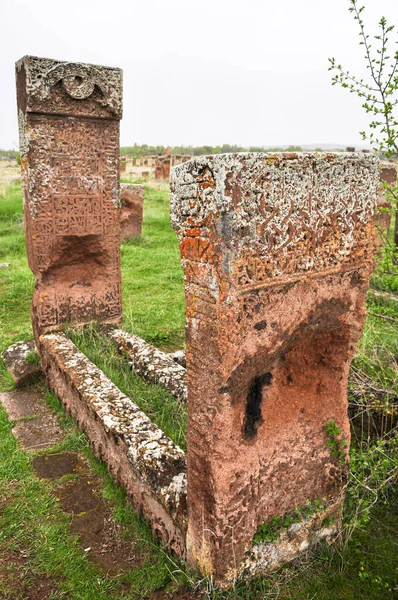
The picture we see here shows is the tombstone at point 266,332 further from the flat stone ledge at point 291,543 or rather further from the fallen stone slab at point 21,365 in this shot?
the fallen stone slab at point 21,365

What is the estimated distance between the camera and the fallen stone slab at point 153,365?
11.6ft

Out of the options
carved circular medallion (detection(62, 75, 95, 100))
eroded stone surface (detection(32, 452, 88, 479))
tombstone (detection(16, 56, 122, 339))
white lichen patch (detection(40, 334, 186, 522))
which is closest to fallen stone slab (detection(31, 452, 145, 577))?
eroded stone surface (detection(32, 452, 88, 479))

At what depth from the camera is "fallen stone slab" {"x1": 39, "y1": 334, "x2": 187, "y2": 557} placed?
2.37 meters

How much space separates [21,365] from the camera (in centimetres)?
446

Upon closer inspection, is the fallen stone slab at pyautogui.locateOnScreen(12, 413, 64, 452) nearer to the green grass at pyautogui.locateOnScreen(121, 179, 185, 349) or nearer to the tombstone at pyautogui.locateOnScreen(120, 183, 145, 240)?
the green grass at pyautogui.locateOnScreen(121, 179, 185, 349)

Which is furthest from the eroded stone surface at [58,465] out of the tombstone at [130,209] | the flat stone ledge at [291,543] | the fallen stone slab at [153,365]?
the tombstone at [130,209]

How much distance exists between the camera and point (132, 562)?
241cm

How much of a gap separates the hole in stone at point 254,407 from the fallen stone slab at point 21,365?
287 centimetres

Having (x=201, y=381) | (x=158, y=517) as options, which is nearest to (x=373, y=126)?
(x=201, y=381)

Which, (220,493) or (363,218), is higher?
(363,218)

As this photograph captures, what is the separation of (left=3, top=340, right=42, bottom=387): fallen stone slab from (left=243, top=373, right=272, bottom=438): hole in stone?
9.42 ft

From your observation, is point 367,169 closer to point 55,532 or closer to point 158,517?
point 158,517

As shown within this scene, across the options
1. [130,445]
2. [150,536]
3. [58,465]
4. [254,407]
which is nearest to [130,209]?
[58,465]

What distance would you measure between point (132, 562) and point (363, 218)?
193 cm
